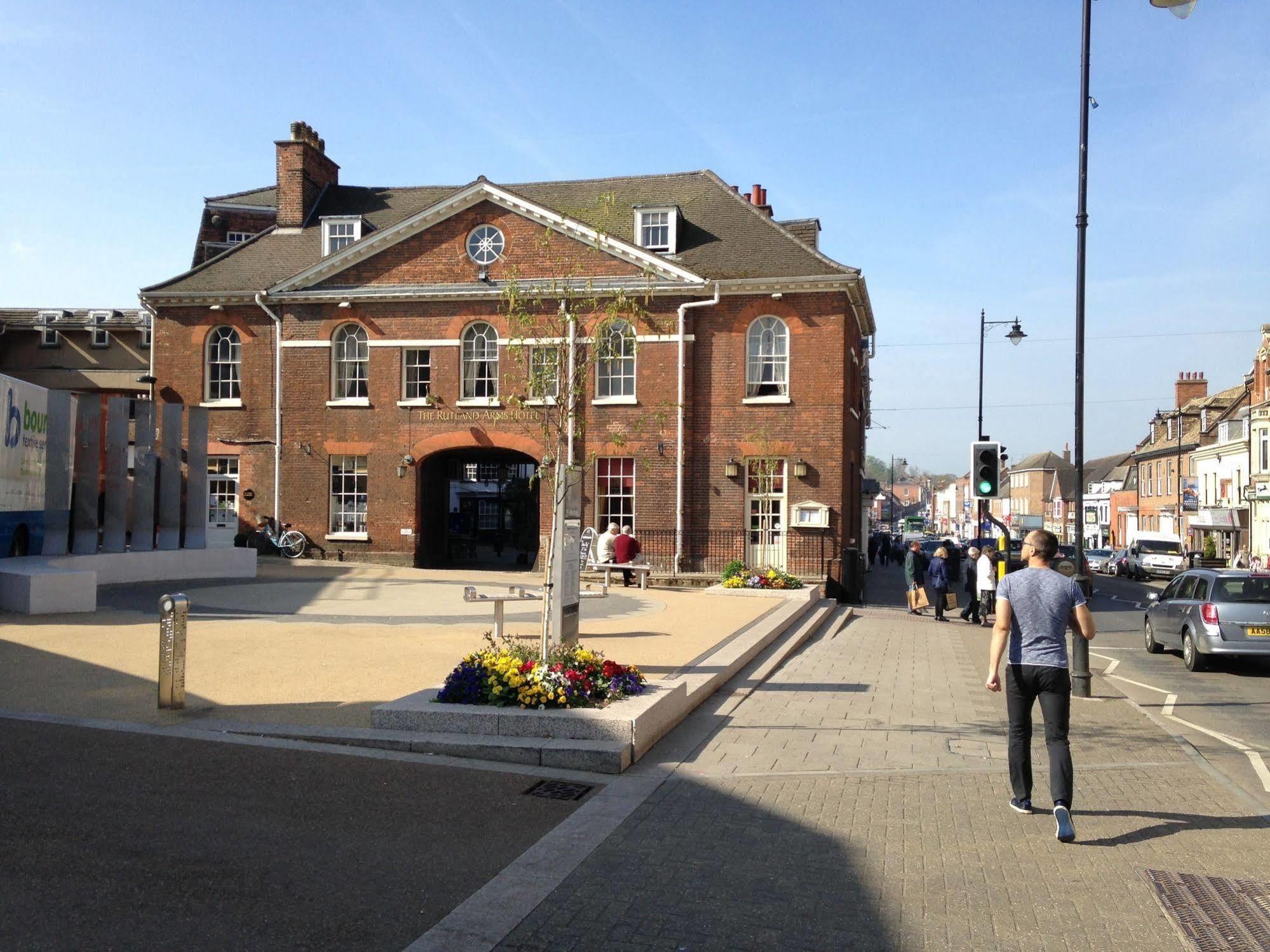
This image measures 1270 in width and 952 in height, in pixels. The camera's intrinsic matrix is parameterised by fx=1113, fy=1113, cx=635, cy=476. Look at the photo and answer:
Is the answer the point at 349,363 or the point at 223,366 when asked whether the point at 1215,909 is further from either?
the point at 223,366

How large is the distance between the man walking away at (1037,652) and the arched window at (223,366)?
27.0 m

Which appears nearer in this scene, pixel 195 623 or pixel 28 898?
pixel 28 898

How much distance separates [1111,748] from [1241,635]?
22.6 ft

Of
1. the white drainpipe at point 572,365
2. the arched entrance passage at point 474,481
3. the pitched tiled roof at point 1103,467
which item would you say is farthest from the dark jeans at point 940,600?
the pitched tiled roof at point 1103,467

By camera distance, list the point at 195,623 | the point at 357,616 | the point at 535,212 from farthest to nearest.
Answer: the point at 535,212 → the point at 357,616 → the point at 195,623

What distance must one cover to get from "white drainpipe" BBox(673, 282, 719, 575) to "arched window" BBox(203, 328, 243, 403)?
476 inches

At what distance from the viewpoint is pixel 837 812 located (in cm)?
669

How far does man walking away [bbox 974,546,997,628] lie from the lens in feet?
71.4

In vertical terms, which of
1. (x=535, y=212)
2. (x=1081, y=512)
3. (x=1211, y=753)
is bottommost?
(x=1211, y=753)

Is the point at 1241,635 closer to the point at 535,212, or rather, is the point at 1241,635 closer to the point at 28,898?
the point at 28,898

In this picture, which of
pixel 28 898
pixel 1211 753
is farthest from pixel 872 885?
pixel 1211 753

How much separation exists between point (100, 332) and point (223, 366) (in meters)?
16.8

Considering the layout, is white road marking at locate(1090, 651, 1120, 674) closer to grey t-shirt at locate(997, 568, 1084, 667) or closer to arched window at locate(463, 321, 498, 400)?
grey t-shirt at locate(997, 568, 1084, 667)

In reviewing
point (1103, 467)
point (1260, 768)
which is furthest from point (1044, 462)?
point (1260, 768)
